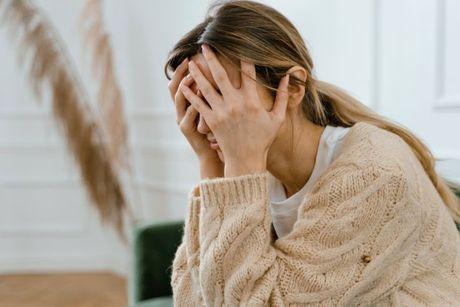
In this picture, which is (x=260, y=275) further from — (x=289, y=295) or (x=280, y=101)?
(x=280, y=101)

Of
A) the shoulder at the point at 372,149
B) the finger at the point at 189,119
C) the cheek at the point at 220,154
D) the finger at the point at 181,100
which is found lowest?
the cheek at the point at 220,154

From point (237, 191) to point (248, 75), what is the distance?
0.20m

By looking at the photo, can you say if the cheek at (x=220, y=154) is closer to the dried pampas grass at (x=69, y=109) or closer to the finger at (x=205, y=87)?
the finger at (x=205, y=87)

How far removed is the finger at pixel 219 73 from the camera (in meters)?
1.11

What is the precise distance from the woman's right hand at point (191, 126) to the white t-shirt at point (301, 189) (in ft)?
0.41

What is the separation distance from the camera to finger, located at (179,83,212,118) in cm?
116

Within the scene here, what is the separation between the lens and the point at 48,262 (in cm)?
402

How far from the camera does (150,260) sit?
190cm

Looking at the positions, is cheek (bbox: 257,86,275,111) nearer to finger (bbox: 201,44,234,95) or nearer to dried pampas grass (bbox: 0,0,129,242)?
finger (bbox: 201,44,234,95)

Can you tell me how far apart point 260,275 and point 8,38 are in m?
3.18

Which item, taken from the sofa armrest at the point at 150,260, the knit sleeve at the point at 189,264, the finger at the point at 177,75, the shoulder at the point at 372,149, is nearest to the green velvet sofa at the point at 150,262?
the sofa armrest at the point at 150,260

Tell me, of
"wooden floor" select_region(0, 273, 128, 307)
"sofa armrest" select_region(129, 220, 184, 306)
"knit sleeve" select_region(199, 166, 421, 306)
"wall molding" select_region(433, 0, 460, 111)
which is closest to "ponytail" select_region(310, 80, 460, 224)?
"knit sleeve" select_region(199, 166, 421, 306)

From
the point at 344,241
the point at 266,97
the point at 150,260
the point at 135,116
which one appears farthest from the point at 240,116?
→ the point at 135,116

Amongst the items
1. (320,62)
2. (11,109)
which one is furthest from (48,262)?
(320,62)
